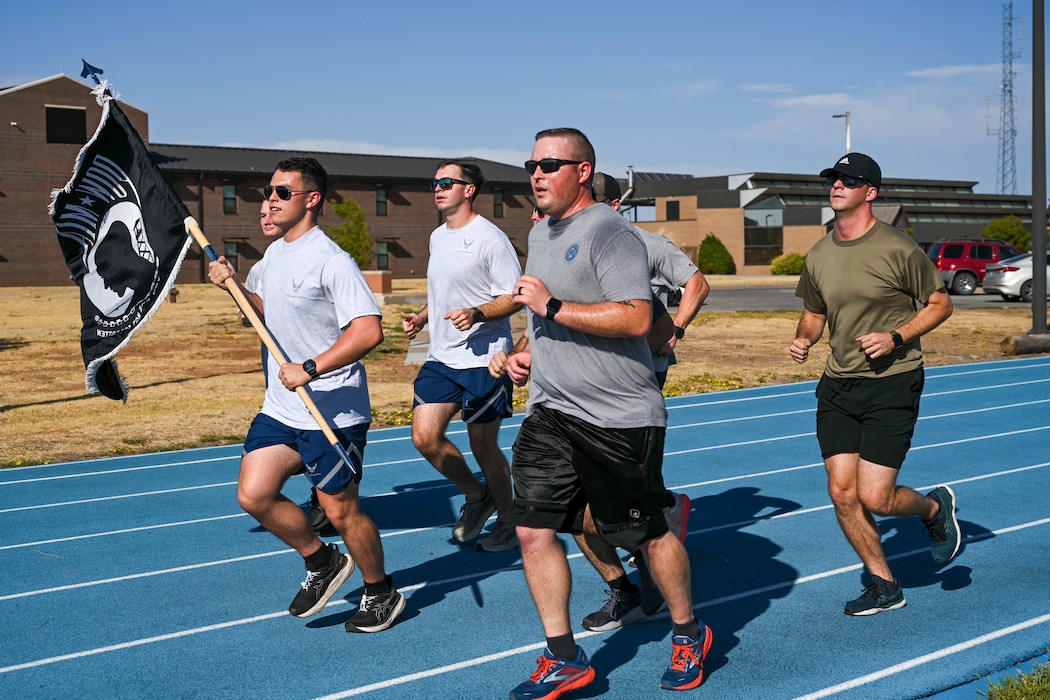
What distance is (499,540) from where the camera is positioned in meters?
6.80

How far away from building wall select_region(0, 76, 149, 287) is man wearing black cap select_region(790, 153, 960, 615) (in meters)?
52.3

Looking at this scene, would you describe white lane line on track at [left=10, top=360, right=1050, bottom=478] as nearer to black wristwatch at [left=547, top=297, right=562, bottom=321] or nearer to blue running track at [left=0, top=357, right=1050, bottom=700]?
blue running track at [left=0, top=357, right=1050, bottom=700]

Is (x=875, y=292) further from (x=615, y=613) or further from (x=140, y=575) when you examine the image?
(x=140, y=575)

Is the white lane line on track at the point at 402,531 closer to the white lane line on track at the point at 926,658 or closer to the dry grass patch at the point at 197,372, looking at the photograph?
the white lane line on track at the point at 926,658

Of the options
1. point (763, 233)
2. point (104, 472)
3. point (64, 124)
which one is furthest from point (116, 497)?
point (763, 233)

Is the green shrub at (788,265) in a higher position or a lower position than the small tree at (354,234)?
lower

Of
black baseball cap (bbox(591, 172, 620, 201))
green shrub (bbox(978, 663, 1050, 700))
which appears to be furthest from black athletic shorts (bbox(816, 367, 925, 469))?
black baseball cap (bbox(591, 172, 620, 201))

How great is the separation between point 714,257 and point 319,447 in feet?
212

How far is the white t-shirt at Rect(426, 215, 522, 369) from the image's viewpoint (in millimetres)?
6770

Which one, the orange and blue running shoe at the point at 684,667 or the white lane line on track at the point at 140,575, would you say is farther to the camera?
the white lane line on track at the point at 140,575

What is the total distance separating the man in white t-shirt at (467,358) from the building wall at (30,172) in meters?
50.2

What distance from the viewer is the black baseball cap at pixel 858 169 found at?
5422 millimetres

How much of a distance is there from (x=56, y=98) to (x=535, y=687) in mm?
56429

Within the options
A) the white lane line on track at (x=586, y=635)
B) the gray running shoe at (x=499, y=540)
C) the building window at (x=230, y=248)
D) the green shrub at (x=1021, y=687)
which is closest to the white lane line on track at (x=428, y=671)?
the white lane line on track at (x=586, y=635)
